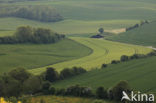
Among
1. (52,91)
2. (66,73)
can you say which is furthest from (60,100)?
(66,73)

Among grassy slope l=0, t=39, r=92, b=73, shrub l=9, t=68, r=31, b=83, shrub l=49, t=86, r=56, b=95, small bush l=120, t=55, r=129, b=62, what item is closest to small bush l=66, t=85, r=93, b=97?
shrub l=49, t=86, r=56, b=95

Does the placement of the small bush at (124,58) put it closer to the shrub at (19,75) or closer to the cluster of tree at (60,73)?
the cluster of tree at (60,73)

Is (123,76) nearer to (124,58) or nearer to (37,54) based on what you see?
(124,58)

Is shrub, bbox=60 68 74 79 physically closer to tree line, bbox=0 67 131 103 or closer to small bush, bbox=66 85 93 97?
tree line, bbox=0 67 131 103

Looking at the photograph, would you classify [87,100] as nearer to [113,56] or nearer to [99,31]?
[113,56]

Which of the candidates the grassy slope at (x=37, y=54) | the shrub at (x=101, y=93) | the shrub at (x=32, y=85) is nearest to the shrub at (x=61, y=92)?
the shrub at (x=32, y=85)

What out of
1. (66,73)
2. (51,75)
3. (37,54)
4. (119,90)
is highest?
(119,90)
